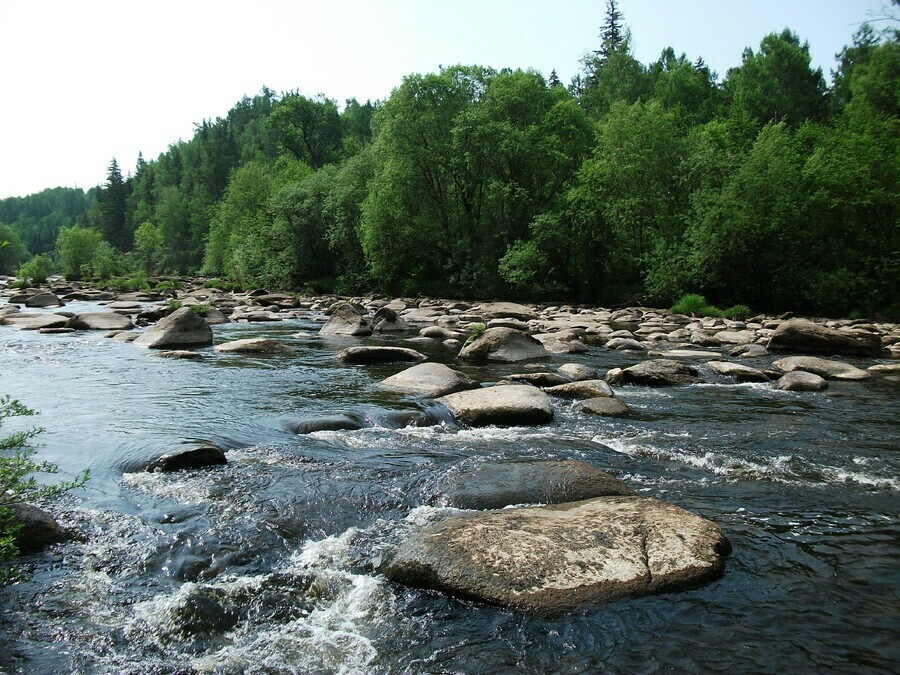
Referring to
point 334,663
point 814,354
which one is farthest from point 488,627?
point 814,354

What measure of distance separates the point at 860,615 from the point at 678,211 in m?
30.8

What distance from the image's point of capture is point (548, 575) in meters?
4.33

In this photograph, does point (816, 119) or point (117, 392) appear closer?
point (117, 392)

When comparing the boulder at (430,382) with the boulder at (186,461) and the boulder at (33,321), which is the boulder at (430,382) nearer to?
the boulder at (186,461)

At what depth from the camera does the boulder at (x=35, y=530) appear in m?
4.84

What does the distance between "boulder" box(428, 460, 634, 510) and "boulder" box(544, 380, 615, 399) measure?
4.26 metres

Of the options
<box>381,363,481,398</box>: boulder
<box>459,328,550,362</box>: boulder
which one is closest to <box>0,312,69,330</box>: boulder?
<box>459,328,550,362</box>: boulder

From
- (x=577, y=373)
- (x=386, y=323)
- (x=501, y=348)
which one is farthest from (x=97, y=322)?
(x=577, y=373)

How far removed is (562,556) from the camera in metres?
4.51

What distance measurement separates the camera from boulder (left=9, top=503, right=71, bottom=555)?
4.84 meters

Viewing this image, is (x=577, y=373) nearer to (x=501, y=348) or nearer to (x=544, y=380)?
(x=544, y=380)

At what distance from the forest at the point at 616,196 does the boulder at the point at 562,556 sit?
14287mm

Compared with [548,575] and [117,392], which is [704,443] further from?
[117,392]

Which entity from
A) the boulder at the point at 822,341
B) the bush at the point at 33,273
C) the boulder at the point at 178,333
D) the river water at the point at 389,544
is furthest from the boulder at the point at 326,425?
the bush at the point at 33,273
